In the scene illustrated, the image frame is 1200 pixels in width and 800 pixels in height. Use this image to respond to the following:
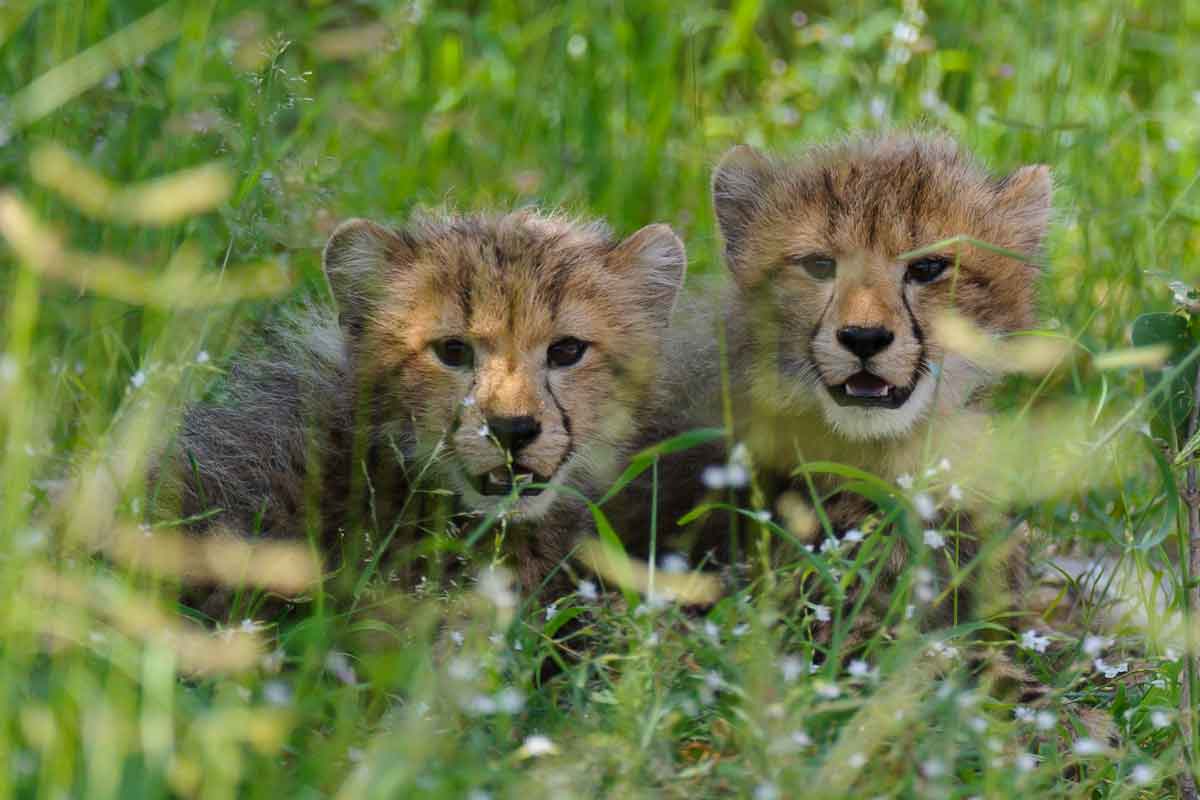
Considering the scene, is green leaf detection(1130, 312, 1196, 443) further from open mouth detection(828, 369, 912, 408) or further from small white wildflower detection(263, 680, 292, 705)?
small white wildflower detection(263, 680, 292, 705)

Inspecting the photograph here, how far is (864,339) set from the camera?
11.1 ft

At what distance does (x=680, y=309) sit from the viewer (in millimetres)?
4078

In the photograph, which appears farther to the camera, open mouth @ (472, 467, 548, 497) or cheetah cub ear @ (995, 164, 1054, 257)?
cheetah cub ear @ (995, 164, 1054, 257)

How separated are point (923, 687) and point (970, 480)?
919mm

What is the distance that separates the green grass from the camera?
2.36m

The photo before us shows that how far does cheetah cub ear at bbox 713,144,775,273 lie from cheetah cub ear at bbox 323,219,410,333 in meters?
0.73

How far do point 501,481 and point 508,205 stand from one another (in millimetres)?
1353

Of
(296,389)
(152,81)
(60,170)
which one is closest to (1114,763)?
(296,389)

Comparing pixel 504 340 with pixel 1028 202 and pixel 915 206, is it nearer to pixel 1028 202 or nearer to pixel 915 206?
pixel 915 206

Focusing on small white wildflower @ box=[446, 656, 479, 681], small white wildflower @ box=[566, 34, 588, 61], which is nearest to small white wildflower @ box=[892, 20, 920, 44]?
small white wildflower @ box=[566, 34, 588, 61]

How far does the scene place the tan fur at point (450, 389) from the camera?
3.38m

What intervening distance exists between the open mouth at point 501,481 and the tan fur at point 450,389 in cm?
1

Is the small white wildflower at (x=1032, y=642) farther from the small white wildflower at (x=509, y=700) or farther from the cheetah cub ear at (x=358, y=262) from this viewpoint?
the cheetah cub ear at (x=358, y=262)

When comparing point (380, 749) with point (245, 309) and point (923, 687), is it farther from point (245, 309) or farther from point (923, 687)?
point (245, 309)
